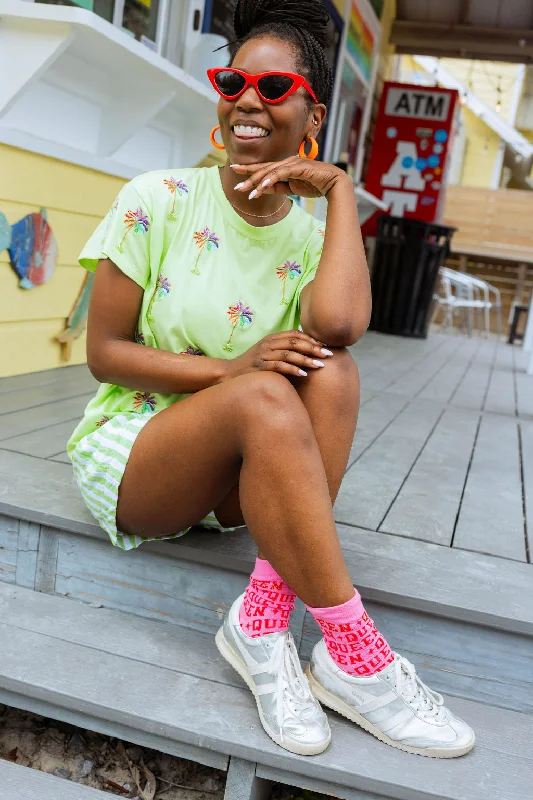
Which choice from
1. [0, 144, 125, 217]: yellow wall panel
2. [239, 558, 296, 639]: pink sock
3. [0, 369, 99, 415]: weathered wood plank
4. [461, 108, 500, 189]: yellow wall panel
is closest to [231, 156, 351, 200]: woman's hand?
[239, 558, 296, 639]: pink sock

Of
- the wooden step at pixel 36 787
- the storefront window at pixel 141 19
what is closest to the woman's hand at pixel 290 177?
the wooden step at pixel 36 787

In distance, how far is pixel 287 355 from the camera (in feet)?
4.04

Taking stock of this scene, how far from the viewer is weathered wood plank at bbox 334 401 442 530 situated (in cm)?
183

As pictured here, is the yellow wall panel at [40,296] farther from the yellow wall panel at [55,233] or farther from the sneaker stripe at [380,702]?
the sneaker stripe at [380,702]

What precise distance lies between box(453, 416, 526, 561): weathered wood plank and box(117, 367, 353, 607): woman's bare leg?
652mm

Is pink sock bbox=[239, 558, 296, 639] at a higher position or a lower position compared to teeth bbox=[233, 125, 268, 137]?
lower

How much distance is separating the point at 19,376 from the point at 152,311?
1.52 meters

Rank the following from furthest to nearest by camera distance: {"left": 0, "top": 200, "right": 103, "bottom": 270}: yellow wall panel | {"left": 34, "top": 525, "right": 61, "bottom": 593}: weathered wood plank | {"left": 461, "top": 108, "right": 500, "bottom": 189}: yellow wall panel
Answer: {"left": 461, "top": 108, "right": 500, "bottom": 189}: yellow wall panel < {"left": 0, "top": 200, "right": 103, "bottom": 270}: yellow wall panel < {"left": 34, "top": 525, "right": 61, "bottom": 593}: weathered wood plank

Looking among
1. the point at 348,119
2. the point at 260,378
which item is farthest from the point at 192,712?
the point at 348,119

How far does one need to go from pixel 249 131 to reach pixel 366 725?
0.98 metres

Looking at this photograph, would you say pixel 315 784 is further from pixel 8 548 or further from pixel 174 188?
pixel 174 188

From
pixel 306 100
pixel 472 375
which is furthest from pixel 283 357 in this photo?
pixel 472 375

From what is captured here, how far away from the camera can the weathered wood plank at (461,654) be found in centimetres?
136

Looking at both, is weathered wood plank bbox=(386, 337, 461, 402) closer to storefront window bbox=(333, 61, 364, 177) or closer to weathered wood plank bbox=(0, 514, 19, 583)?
storefront window bbox=(333, 61, 364, 177)
